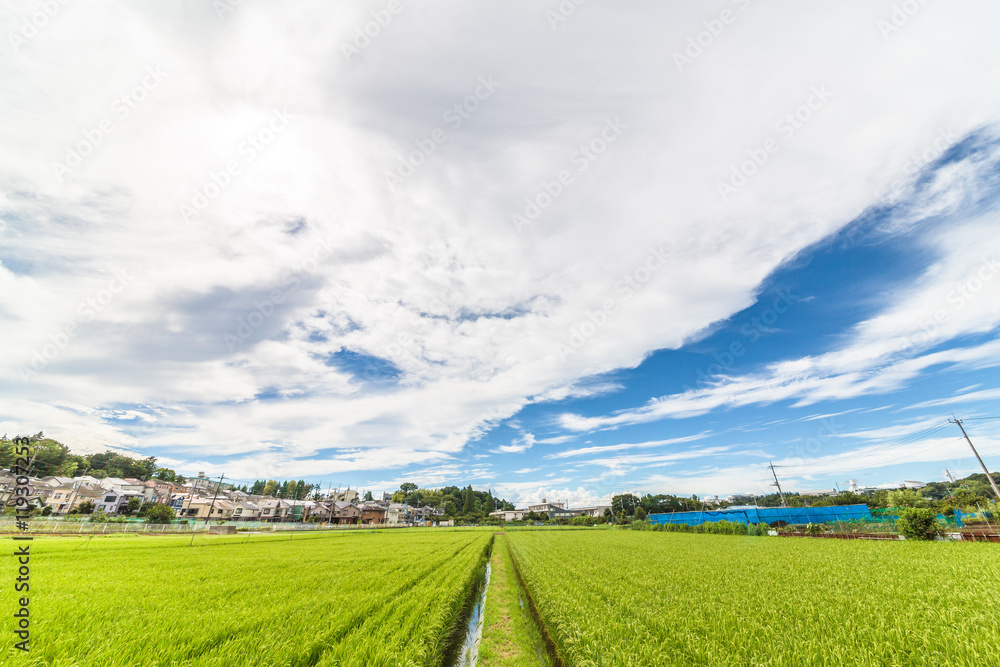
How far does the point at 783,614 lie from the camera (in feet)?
31.2

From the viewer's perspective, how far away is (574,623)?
9.52m

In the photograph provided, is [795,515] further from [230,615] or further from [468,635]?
[230,615]

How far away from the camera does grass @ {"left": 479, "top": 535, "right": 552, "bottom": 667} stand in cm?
1008

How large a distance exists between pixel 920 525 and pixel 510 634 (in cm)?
4215

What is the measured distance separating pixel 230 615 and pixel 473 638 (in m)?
7.69

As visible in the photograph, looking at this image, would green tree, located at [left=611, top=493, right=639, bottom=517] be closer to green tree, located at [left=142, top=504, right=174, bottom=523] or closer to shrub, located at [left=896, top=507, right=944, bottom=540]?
shrub, located at [left=896, top=507, right=944, bottom=540]

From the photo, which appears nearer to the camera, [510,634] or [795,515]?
[510,634]

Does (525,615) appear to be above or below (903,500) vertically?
below

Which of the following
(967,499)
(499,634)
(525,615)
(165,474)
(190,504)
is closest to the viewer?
(499,634)

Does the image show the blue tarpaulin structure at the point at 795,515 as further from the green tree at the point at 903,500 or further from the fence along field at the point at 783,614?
the fence along field at the point at 783,614

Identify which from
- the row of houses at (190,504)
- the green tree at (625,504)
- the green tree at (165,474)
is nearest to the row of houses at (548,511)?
the green tree at (625,504)

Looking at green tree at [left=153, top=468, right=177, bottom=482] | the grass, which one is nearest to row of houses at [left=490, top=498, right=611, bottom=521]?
green tree at [left=153, top=468, right=177, bottom=482]

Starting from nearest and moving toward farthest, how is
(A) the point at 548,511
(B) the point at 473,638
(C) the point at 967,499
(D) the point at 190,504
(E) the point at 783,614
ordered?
1. (E) the point at 783,614
2. (B) the point at 473,638
3. (C) the point at 967,499
4. (D) the point at 190,504
5. (A) the point at 548,511

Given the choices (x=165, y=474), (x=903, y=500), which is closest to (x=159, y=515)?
(x=165, y=474)
